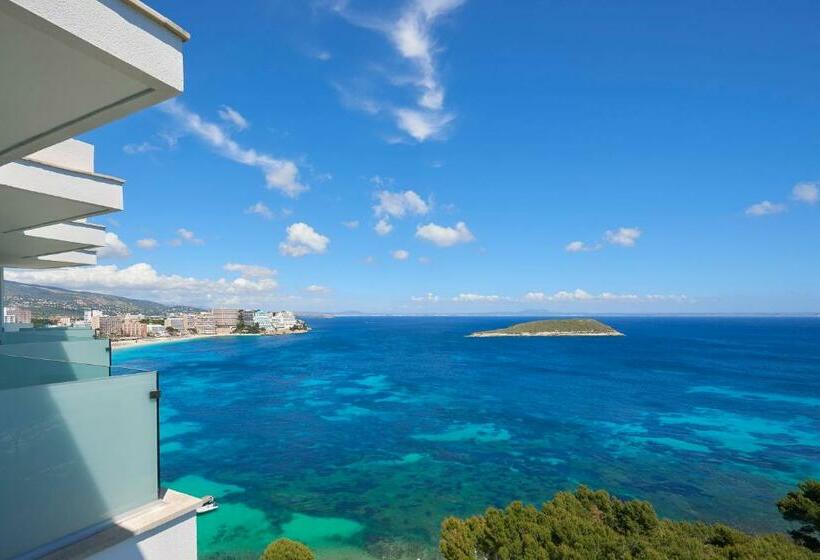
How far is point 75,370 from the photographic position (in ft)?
11.2

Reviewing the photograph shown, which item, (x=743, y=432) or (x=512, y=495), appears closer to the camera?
(x=512, y=495)

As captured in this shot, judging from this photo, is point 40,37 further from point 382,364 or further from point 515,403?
point 382,364

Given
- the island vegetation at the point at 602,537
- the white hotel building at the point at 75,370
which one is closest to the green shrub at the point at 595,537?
the island vegetation at the point at 602,537

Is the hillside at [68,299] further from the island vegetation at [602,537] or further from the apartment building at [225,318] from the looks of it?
the island vegetation at [602,537]

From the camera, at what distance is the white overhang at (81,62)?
1.69 m

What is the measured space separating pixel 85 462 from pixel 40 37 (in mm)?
3143

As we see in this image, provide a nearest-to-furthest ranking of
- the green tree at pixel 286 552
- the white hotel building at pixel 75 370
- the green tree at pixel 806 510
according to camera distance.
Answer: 1. the white hotel building at pixel 75 370
2. the green tree at pixel 286 552
3. the green tree at pixel 806 510

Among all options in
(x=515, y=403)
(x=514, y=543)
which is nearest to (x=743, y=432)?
(x=515, y=403)

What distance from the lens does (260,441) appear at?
20875mm

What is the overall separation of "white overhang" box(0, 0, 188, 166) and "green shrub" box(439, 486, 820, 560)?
7.91 meters

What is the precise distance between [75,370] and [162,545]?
1.72 meters

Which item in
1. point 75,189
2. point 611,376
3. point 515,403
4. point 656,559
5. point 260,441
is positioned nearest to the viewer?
point 75,189

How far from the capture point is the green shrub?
654 cm

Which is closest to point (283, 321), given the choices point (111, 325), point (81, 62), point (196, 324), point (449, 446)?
point (196, 324)
